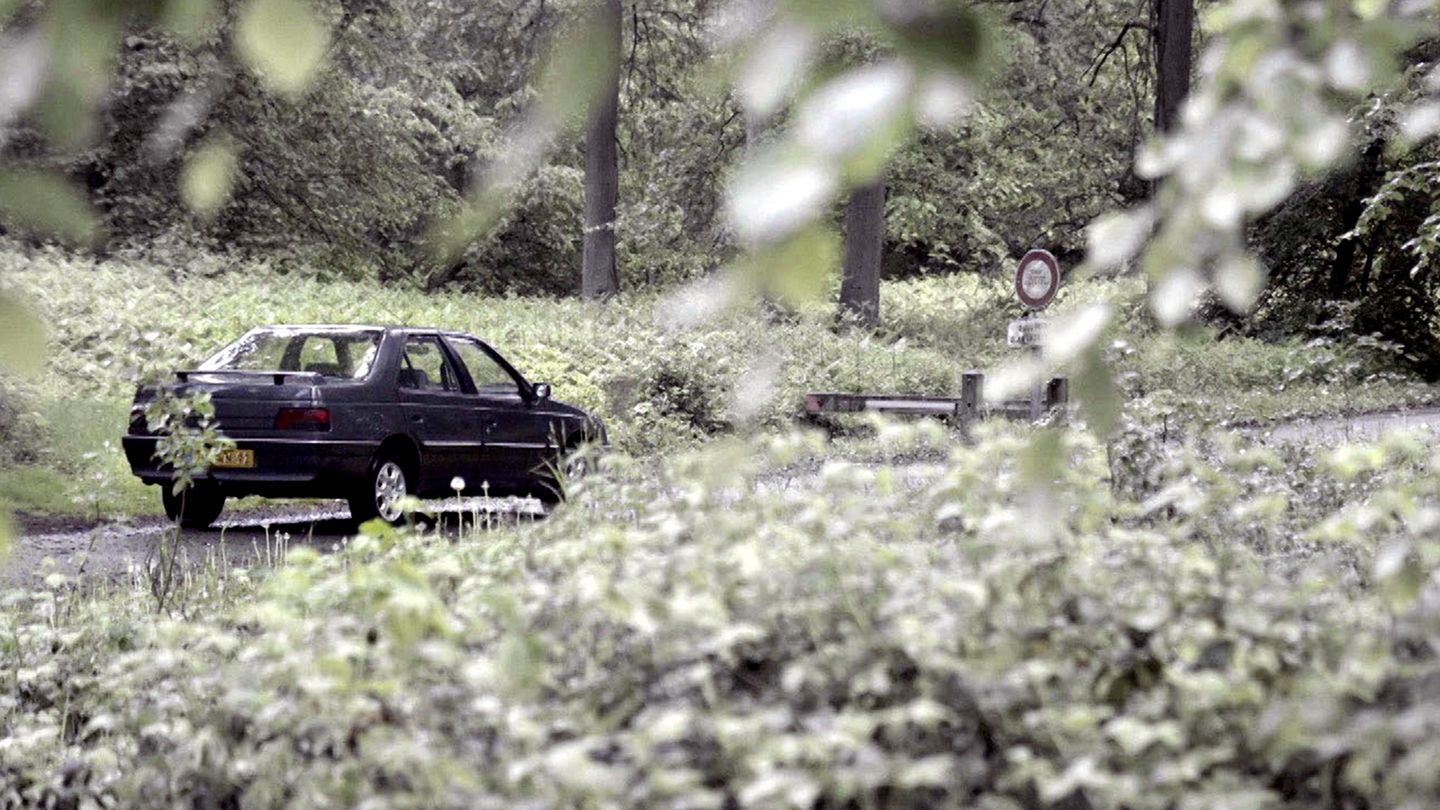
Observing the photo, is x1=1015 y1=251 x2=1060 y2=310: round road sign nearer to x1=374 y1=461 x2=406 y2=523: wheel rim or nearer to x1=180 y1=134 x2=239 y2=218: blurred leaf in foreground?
x1=374 y1=461 x2=406 y2=523: wheel rim

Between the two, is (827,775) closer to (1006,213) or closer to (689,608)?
(689,608)

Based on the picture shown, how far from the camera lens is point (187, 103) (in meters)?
2.41

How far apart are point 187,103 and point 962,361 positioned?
27427 millimetres

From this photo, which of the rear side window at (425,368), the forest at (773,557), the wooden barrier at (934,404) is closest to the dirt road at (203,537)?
the rear side window at (425,368)

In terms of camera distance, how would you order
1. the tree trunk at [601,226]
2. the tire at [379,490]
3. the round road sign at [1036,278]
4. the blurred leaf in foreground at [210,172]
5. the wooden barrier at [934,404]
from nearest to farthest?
the blurred leaf in foreground at [210,172] < the tire at [379,490] < the wooden barrier at [934,404] < the round road sign at [1036,278] < the tree trunk at [601,226]

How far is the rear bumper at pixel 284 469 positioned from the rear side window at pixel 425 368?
0.93 meters

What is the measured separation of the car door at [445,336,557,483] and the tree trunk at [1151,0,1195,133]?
11.7 m

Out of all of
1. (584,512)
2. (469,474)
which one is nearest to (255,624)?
(584,512)

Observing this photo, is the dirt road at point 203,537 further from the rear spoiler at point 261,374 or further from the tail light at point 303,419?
the rear spoiler at point 261,374

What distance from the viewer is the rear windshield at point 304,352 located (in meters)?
13.8

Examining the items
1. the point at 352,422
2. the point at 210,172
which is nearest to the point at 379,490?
the point at 352,422

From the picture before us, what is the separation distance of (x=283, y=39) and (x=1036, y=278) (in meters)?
17.1

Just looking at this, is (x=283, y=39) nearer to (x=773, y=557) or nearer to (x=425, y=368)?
(x=773, y=557)

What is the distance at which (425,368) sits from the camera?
14594mm
